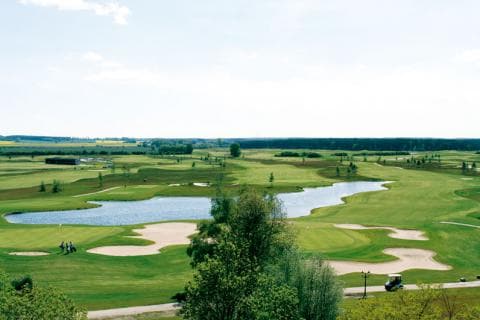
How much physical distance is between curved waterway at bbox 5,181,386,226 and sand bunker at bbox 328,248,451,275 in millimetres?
36484

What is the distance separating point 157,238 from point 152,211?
109ft

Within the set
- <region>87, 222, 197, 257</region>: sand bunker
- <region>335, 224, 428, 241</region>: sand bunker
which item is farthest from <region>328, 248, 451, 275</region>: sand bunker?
<region>87, 222, 197, 257</region>: sand bunker

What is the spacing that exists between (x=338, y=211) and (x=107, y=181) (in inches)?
3455

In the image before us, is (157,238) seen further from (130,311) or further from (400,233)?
(400,233)

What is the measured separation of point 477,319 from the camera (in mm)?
26094

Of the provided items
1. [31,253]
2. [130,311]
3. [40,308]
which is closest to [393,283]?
[130,311]

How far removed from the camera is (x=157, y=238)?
253 ft

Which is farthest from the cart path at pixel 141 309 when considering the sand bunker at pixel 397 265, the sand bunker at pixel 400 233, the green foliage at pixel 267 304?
the sand bunker at pixel 400 233

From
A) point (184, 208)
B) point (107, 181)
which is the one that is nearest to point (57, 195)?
point (107, 181)

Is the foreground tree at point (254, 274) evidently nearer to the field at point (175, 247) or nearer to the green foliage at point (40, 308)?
the green foliage at point (40, 308)

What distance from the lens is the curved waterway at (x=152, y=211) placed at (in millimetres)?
97625

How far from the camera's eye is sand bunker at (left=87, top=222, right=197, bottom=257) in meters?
67.7

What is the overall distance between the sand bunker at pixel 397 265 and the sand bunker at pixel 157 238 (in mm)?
25030

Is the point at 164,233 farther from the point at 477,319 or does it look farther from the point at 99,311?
the point at 477,319
